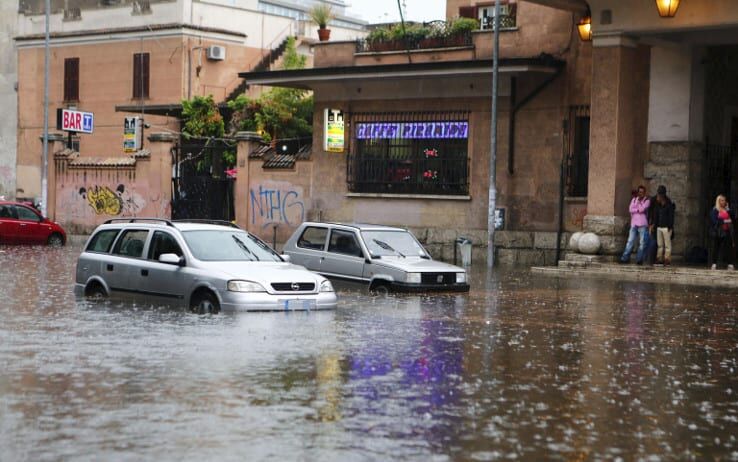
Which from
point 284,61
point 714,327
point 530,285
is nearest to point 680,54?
point 530,285

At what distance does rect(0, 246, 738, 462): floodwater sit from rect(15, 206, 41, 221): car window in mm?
21284

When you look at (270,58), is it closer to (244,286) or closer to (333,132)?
(333,132)

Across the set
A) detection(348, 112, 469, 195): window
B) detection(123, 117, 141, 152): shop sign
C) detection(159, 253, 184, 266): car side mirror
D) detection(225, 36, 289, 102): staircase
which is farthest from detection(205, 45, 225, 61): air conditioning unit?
detection(159, 253, 184, 266): car side mirror

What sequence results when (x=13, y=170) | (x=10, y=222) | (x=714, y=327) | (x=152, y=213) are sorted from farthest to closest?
1. (x=13, y=170)
2. (x=152, y=213)
3. (x=10, y=222)
4. (x=714, y=327)

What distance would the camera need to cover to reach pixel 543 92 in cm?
3353

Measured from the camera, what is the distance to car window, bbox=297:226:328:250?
22797 millimetres

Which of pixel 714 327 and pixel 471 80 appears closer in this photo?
pixel 714 327

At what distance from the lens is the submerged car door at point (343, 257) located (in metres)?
22.0

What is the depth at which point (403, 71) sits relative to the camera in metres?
34.5

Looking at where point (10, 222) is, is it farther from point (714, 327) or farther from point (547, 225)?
point (714, 327)

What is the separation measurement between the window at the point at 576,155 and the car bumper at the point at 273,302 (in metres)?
16.8

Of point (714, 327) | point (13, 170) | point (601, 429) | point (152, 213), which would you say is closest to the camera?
point (601, 429)

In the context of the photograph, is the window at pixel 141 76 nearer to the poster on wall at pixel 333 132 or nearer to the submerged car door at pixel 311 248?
the poster on wall at pixel 333 132

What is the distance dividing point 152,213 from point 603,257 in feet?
60.4
